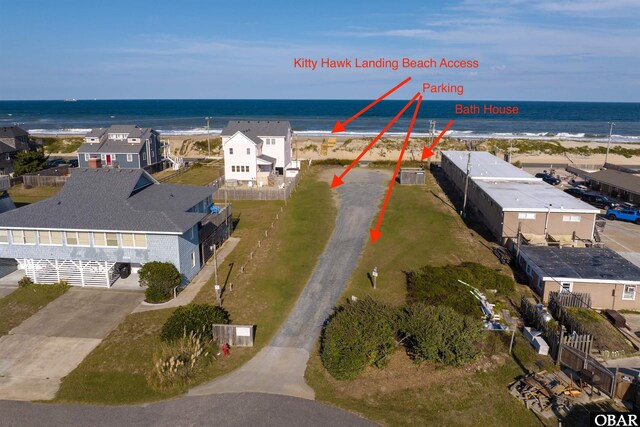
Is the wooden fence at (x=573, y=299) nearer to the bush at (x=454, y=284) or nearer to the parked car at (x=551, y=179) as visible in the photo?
the bush at (x=454, y=284)

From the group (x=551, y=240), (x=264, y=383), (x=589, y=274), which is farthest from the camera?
(x=551, y=240)

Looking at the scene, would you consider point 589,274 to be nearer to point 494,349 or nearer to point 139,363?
point 494,349

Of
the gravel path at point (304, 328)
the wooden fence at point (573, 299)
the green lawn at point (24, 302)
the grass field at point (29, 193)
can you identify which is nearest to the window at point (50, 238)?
the green lawn at point (24, 302)

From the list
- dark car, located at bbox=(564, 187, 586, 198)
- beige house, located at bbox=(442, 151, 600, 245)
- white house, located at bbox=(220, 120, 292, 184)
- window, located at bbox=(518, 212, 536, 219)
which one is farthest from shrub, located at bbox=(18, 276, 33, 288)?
dark car, located at bbox=(564, 187, 586, 198)

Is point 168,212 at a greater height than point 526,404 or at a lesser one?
greater

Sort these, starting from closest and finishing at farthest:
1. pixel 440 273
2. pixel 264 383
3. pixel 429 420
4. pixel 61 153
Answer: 1. pixel 429 420
2. pixel 264 383
3. pixel 440 273
4. pixel 61 153

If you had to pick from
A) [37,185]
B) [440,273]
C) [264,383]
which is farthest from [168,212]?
[37,185]
